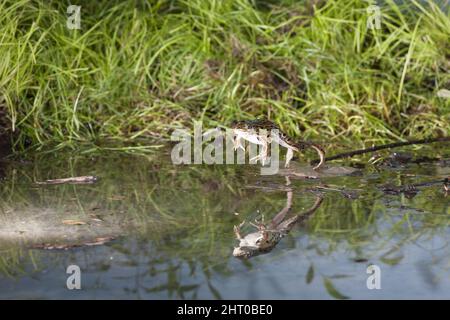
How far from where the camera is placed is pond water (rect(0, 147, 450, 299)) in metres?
2.54

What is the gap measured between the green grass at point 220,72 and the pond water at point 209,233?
0.58m

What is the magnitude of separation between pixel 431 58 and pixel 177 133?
1465mm

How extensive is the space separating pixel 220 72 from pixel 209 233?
202cm

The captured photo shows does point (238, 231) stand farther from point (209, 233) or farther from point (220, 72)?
point (220, 72)

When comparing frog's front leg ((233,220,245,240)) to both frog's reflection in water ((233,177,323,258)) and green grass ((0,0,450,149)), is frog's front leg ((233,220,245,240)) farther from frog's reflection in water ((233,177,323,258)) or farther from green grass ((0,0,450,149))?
green grass ((0,0,450,149))

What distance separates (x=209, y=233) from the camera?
10.0 feet

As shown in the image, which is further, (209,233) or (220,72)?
(220,72)

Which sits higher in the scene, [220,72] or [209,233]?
[220,72]

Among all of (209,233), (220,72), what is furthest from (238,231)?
(220,72)

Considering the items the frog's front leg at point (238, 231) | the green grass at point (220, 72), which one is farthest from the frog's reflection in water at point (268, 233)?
the green grass at point (220, 72)

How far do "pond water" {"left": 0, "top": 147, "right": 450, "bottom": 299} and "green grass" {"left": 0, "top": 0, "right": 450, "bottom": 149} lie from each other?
1.92 ft

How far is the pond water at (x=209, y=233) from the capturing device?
254 cm

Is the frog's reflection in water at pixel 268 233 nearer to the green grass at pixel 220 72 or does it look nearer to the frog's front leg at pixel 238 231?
the frog's front leg at pixel 238 231
